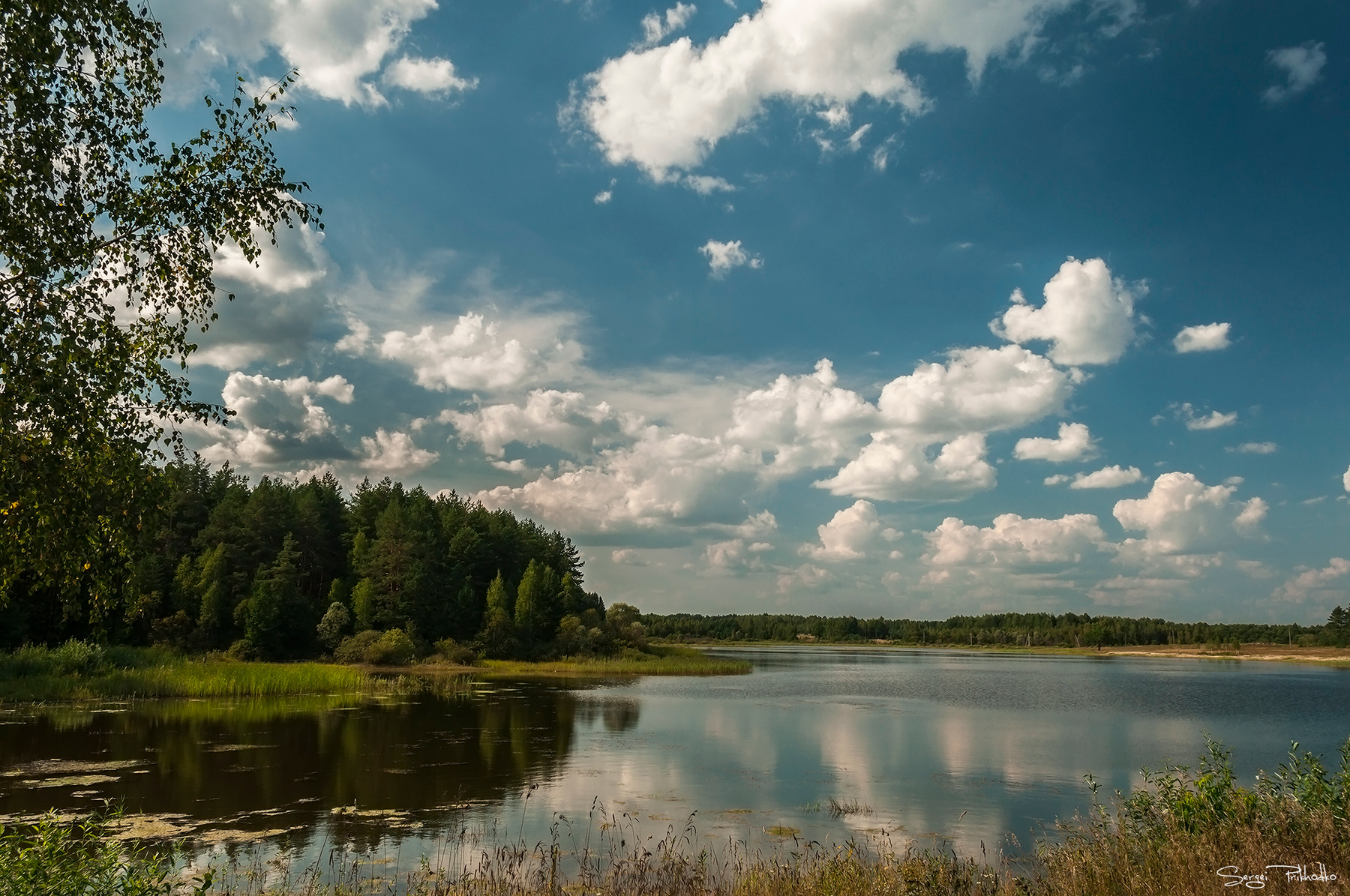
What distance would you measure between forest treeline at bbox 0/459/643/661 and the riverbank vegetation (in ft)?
149

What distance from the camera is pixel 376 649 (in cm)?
6994

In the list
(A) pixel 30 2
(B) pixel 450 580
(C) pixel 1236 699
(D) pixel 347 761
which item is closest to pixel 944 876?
(A) pixel 30 2

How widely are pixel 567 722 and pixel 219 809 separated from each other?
67.9 ft

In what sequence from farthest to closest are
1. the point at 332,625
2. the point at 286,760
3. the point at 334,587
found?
the point at 334,587 < the point at 332,625 < the point at 286,760

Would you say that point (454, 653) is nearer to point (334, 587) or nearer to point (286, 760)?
point (334, 587)

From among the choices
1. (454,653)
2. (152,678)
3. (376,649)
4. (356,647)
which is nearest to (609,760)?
(152,678)

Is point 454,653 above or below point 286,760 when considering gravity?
below

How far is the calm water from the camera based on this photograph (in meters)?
19.7

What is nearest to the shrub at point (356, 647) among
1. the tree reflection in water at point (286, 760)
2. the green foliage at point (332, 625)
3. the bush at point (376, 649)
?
the bush at point (376, 649)

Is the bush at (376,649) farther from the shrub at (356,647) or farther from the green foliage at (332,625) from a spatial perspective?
the green foliage at (332,625)

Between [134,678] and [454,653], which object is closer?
[134,678]

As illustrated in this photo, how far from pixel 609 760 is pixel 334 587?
5783 cm
